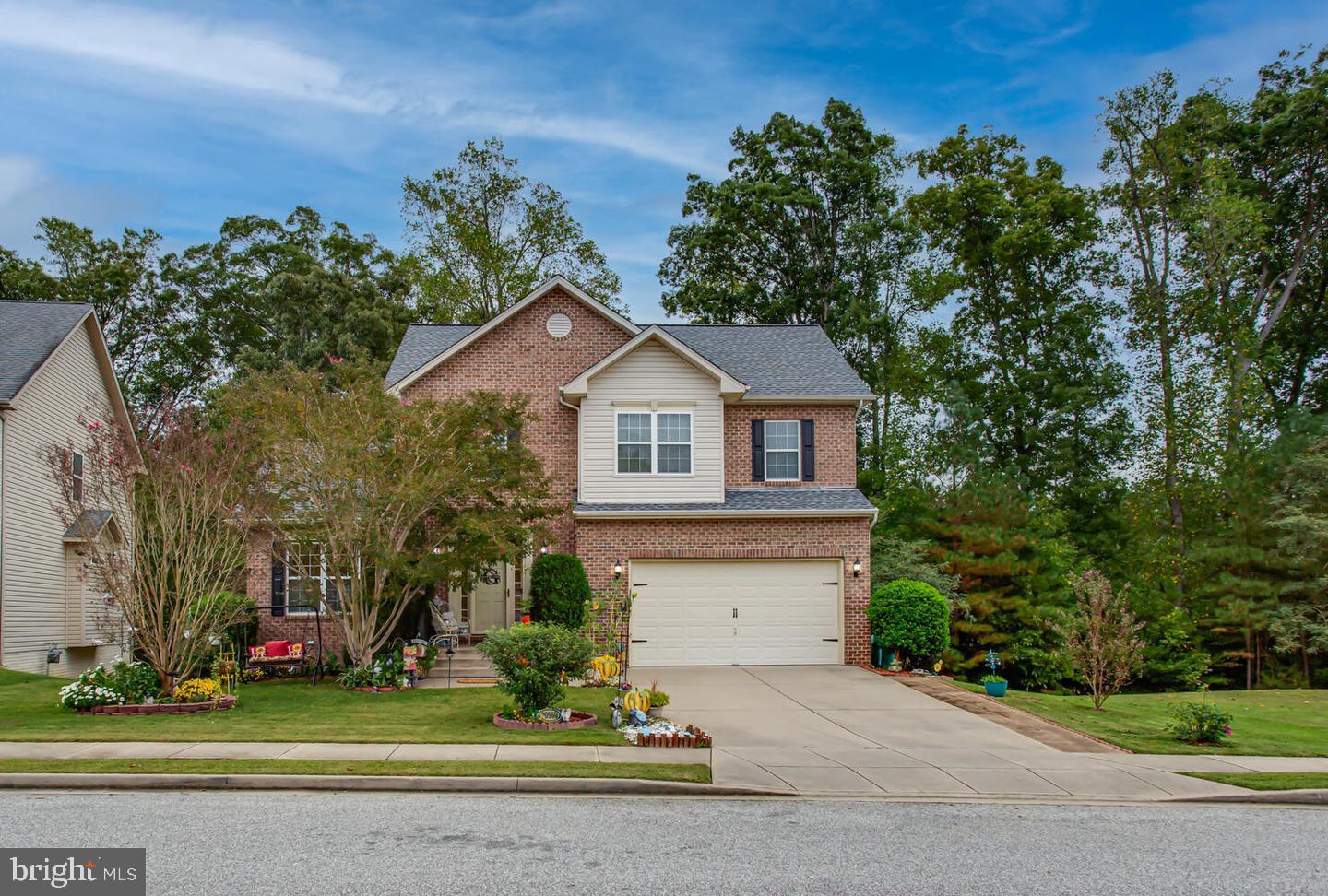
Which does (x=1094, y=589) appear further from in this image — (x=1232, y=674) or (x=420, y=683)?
(x=1232, y=674)

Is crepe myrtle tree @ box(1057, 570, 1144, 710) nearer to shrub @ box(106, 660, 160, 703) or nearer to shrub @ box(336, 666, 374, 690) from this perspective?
shrub @ box(336, 666, 374, 690)

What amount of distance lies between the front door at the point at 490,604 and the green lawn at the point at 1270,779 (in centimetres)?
1444

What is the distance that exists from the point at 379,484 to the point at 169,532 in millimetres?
3404

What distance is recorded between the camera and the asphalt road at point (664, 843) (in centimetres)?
755

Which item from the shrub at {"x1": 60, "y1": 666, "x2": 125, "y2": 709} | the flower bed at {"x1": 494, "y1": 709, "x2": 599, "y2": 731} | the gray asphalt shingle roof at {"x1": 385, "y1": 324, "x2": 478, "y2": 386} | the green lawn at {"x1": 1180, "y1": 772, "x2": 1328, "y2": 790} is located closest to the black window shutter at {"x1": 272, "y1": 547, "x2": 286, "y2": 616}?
the gray asphalt shingle roof at {"x1": 385, "y1": 324, "x2": 478, "y2": 386}

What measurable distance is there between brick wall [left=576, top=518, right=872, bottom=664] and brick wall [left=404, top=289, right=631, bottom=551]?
166 centimetres

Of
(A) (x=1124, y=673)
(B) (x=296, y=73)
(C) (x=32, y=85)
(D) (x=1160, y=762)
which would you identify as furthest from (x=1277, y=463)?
(C) (x=32, y=85)

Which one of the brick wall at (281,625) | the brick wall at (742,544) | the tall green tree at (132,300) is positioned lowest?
the brick wall at (281,625)

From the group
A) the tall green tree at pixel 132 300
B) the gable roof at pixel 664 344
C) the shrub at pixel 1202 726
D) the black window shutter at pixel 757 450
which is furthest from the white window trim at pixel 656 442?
the tall green tree at pixel 132 300

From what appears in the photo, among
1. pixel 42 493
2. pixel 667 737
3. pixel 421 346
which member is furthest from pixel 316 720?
pixel 42 493

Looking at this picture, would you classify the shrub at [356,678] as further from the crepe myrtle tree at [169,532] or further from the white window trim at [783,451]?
the white window trim at [783,451]

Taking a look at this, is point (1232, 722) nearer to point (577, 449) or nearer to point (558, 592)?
point (558, 592)

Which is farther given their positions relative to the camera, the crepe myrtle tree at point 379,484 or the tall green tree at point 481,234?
the tall green tree at point 481,234

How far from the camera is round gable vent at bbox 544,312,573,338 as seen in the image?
80.1ft
